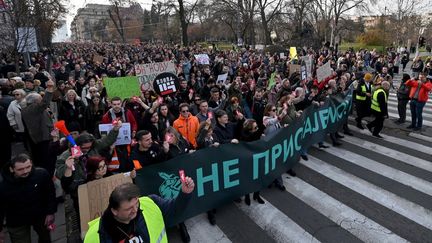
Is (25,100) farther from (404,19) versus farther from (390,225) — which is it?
(404,19)

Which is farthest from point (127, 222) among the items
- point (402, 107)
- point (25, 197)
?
point (402, 107)

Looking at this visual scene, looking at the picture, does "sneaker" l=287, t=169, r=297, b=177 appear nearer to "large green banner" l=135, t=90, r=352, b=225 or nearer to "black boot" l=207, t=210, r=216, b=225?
"large green banner" l=135, t=90, r=352, b=225

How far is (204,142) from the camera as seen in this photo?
5.24 m

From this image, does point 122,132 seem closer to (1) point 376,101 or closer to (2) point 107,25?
(1) point 376,101

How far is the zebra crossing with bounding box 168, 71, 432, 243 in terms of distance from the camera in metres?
4.65

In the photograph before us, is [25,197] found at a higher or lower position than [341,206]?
higher

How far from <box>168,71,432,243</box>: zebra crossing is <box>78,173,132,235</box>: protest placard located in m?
1.31

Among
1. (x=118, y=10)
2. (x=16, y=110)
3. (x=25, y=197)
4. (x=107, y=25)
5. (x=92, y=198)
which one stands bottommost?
(x=92, y=198)

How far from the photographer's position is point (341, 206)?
5406 millimetres

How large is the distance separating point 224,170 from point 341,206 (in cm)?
211

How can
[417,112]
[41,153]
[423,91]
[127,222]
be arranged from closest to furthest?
[127,222], [41,153], [423,91], [417,112]

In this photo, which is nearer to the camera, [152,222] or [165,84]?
[152,222]

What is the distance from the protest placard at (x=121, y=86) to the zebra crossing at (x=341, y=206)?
3334 mm

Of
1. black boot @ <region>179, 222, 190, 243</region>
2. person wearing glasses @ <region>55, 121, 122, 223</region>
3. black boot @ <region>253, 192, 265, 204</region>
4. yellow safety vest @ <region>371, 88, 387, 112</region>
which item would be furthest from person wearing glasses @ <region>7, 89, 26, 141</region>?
yellow safety vest @ <region>371, 88, 387, 112</region>
